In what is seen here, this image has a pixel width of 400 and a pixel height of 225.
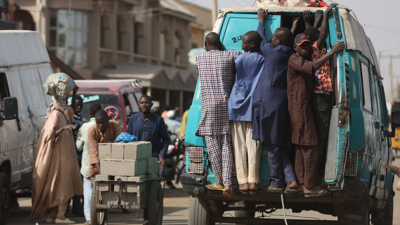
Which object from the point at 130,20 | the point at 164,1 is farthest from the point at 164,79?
the point at 164,1

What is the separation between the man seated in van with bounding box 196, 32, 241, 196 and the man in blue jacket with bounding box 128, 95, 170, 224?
260cm

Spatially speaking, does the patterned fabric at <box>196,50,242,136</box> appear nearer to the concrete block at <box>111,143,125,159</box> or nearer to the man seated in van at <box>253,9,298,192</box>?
the man seated in van at <box>253,9,298,192</box>

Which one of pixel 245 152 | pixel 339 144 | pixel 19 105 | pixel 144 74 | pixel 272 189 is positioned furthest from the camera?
pixel 144 74

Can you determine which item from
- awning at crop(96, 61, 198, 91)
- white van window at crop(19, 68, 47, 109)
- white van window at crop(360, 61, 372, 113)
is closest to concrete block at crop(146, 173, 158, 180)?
white van window at crop(360, 61, 372, 113)

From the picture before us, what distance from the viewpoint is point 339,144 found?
5.99 metres

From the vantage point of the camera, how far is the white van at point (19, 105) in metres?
Answer: 8.98

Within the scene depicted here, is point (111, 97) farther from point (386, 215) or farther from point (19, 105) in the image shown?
point (386, 215)

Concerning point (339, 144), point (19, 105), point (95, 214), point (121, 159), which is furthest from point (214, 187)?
point (19, 105)

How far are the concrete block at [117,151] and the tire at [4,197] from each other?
7.00 feet

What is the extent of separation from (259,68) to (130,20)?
97.1ft

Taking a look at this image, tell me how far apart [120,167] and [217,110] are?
1742mm

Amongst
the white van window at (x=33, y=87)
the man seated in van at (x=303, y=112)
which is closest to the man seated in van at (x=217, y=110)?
the man seated in van at (x=303, y=112)

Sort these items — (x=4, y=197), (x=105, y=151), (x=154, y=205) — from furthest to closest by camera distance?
(x=4, y=197) < (x=154, y=205) < (x=105, y=151)

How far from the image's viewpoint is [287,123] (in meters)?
6.27
